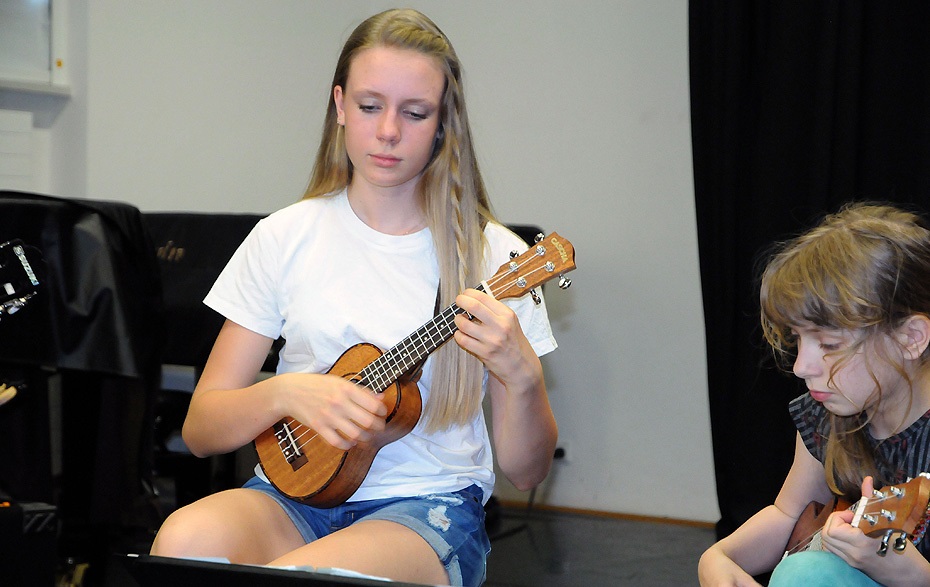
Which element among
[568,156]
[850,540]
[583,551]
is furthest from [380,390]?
[568,156]

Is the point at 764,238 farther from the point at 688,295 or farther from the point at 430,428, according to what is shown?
the point at 430,428

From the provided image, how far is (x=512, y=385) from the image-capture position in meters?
1.31

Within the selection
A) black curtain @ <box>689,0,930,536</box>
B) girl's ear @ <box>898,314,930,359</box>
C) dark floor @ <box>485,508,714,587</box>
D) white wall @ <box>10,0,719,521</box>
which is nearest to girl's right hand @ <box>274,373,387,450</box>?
girl's ear @ <box>898,314,930,359</box>

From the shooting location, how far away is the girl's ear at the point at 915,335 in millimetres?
1236

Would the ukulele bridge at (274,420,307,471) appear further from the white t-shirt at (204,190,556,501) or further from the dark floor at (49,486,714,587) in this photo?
the dark floor at (49,486,714,587)

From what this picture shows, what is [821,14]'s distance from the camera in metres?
2.78

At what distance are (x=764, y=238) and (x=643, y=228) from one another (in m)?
0.53

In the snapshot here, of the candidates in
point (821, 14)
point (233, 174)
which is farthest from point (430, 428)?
point (233, 174)

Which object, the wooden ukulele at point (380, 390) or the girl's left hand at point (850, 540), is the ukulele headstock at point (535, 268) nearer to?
the wooden ukulele at point (380, 390)

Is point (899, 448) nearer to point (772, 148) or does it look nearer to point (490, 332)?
point (490, 332)

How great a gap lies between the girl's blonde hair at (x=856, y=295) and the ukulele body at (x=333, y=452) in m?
0.52

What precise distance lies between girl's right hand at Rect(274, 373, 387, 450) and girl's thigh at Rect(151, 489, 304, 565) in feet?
0.42

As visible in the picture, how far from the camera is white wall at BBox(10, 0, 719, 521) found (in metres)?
3.17

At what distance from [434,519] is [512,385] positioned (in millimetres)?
208
